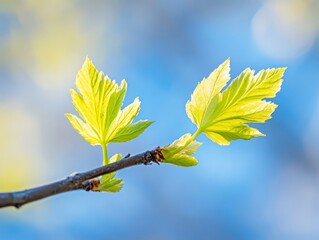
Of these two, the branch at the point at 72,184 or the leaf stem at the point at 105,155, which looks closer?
the branch at the point at 72,184

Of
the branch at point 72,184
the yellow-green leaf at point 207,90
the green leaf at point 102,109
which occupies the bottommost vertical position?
the branch at point 72,184

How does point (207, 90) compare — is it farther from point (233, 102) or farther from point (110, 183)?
point (110, 183)

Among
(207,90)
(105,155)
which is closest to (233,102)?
(207,90)

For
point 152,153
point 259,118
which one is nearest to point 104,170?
point 152,153

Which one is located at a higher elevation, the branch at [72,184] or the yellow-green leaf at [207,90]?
the yellow-green leaf at [207,90]
